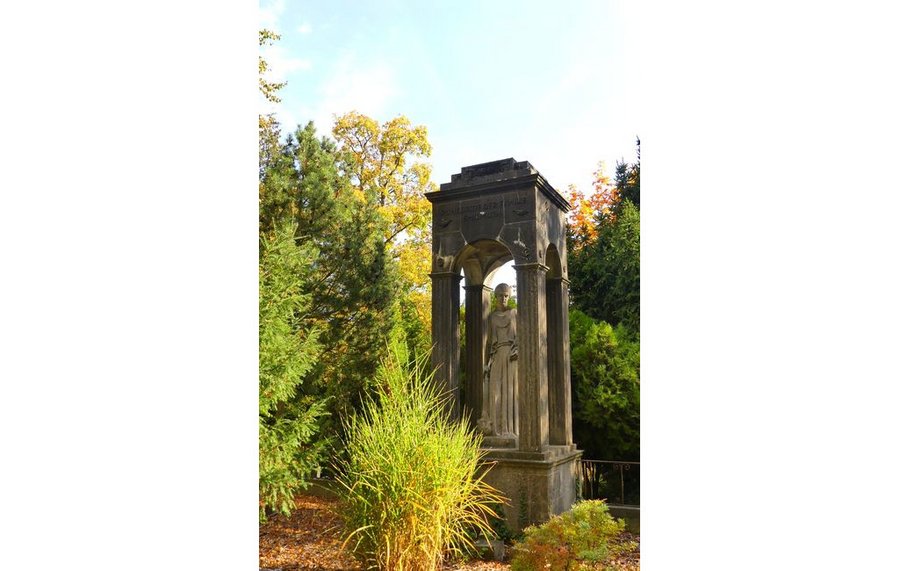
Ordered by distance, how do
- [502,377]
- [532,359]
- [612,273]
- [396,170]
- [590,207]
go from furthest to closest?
[590,207], [396,170], [612,273], [502,377], [532,359]

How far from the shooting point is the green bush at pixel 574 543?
2822 mm

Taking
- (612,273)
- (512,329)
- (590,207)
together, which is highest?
(590,207)

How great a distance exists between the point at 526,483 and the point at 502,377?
0.99 metres

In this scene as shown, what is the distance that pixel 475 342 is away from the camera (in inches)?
216

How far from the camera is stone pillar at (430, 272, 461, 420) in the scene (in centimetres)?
475

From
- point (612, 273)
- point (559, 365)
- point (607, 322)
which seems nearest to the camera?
point (559, 365)

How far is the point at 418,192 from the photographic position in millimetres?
9727

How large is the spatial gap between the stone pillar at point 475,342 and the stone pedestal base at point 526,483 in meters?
0.81

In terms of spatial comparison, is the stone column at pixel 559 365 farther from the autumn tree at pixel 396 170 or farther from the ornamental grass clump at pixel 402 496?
the autumn tree at pixel 396 170

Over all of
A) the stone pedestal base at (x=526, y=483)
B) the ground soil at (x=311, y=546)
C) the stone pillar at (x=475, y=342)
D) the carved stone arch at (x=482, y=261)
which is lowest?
the ground soil at (x=311, y=546)

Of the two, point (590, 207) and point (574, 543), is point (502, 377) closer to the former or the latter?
point (574, 543)

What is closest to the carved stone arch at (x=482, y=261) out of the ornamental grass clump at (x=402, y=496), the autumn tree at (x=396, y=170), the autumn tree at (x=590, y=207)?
the ornamental grass clump at (x=402, y=496)

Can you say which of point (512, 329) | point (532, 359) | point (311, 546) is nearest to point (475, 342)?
point (512, 329)

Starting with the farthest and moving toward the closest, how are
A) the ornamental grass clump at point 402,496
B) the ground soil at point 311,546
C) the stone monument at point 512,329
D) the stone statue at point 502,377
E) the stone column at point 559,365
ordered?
the stone column at point 559,365, the stone statue at point 502,377, the stone monument at point 512,329, the ground soil at point 311,546, the ornamental grass clump at point 402,496
